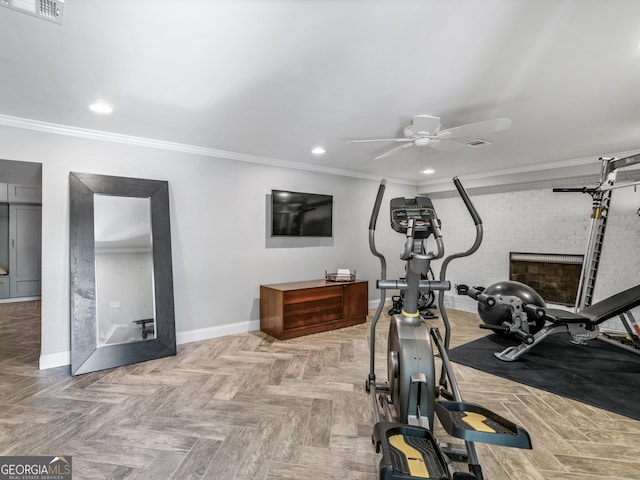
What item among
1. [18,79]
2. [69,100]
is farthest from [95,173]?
[18,79]

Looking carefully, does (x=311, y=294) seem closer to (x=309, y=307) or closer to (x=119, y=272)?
(x=309, y=307)

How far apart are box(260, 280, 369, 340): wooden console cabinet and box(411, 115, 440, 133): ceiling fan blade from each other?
2.34 meters

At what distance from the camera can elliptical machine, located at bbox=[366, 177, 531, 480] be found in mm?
1438

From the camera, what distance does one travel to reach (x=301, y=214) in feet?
15.8

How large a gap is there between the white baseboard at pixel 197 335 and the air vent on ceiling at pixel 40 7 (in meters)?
3.00

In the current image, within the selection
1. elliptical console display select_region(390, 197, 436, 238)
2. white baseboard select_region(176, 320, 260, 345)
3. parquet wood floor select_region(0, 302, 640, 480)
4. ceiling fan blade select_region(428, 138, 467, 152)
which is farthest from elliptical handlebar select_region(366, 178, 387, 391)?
white baseboard select_region(176, 320, 260, 345)

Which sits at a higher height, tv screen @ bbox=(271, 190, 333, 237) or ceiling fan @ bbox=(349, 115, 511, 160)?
ceiling fan @ bbox=(349, 115, 511, 160)

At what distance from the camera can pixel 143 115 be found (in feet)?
9.62

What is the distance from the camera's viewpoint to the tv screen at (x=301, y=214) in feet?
15.1

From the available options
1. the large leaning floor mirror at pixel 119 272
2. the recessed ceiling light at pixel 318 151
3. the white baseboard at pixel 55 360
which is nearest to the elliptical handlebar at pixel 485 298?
the recessed ceiling light at pixel 318 151

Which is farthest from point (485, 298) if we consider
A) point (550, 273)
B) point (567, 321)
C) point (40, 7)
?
point (40, 7)

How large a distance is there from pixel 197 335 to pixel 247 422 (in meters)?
2.00

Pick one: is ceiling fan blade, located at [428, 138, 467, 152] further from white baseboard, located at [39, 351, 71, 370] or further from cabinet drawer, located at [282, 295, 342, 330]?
white baseboard, located at [39, 351, 71, 370]

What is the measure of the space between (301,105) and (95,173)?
231cm
